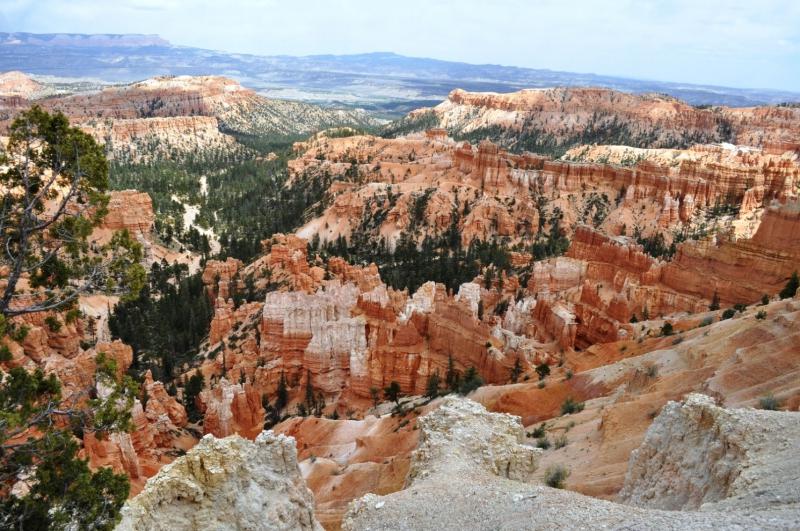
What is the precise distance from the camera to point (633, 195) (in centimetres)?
7581

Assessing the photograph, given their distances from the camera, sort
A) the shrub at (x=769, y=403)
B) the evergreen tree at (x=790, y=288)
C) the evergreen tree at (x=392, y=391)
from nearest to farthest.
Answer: the shrub at (x=769, y=403), the evergreen tree at (x=790, y=288), the evergreen tree at (x=392, y=391)

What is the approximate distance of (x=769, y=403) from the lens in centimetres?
1305

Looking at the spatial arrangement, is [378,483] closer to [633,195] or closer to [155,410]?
[155,410]

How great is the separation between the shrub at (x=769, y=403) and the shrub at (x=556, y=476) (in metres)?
4.73

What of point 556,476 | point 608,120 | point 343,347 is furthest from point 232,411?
point 608,120

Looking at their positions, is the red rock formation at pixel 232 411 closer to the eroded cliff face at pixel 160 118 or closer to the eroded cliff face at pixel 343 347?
the eroded cliff face at pixel 343 347

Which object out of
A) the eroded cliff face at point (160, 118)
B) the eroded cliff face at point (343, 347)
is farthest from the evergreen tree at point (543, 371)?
the eroded cliff face at point (160, 118)

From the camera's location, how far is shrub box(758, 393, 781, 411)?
13.0 m

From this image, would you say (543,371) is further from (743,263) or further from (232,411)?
(743,263)

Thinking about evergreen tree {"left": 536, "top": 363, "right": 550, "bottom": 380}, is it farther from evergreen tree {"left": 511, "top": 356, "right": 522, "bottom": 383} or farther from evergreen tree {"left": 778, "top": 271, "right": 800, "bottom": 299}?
evergreen tree {"left": 778, "top": 271, "right": 800, "bottom": 299}

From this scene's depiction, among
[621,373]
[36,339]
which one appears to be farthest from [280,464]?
[36,339]

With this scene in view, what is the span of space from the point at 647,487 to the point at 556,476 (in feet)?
9.34

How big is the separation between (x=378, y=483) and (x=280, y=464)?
6.19 m

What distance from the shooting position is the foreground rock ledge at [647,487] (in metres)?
8.79
